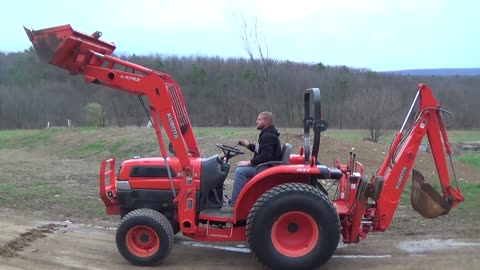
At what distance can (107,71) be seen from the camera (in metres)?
6.94

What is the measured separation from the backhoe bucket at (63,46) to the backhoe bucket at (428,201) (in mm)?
4261

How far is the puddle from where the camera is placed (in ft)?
24.8

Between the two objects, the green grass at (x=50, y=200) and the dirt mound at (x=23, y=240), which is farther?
the green grass at (x=50, y=200)

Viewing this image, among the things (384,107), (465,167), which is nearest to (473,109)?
(384,107)

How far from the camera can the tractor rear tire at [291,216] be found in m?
6.46

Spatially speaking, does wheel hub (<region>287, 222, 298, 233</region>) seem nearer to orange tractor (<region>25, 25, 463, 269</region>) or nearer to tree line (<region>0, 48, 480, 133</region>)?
orange tractor (<region>25, 25, 463, 269</region>)

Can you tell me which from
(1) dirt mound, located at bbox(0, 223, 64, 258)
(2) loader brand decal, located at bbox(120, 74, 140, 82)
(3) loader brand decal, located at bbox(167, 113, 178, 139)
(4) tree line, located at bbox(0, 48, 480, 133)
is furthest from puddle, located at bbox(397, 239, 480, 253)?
(4) tree line, located at bbox(0, 48, 480, 133)

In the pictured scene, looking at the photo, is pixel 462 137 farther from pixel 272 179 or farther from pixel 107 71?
pixel 107 71

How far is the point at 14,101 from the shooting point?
235 ft

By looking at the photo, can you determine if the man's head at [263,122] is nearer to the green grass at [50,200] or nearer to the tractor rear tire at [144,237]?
the tractor rear tire at [144,237]

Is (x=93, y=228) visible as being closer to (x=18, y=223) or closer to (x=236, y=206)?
(x=18, y=223)

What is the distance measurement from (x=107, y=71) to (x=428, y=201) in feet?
13.9

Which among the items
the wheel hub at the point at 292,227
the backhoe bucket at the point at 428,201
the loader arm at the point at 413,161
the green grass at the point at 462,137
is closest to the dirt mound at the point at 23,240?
the wheel hub at the point at 292,227

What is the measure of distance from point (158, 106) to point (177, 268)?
1.89 m
